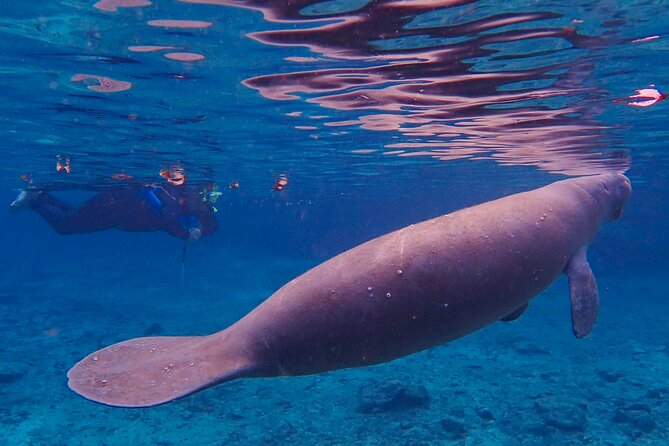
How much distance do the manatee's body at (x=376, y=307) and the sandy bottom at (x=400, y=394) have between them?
7.67 meters

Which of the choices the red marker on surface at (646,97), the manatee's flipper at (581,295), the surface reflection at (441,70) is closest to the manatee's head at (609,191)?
the manatee's flipper at (581,295)

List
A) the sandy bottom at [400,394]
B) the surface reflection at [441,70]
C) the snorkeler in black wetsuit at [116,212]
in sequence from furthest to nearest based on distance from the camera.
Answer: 1. the snorkeler in black wetsuit at [116,212]
2. the sandy bottom at [400,394]
3. the surface reflection at [441,70]

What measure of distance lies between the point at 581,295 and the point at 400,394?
325 inches

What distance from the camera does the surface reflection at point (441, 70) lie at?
7.19 m

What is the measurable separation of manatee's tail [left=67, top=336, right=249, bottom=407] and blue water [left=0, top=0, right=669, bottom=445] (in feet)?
17.3

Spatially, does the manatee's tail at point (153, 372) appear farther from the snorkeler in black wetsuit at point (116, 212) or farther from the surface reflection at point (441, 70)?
the snorkeler in black wetsuit at point (116, 212)

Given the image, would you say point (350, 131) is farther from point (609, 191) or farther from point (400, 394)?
point (609, 191)

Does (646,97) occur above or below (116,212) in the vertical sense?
above

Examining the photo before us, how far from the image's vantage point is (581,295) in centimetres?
463

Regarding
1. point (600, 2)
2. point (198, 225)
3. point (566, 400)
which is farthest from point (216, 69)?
point (566, 400)

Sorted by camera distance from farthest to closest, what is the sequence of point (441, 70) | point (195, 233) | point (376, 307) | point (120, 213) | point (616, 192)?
point (120, 213), point (195, 233), point (441, 70), point (616, 192), point (376, 307)

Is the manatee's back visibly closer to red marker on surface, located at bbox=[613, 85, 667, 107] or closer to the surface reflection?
the surface reflection

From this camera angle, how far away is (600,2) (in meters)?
6.57

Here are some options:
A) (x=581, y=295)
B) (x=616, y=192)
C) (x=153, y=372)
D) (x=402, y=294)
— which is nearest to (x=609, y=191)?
(x=616, y=192)
